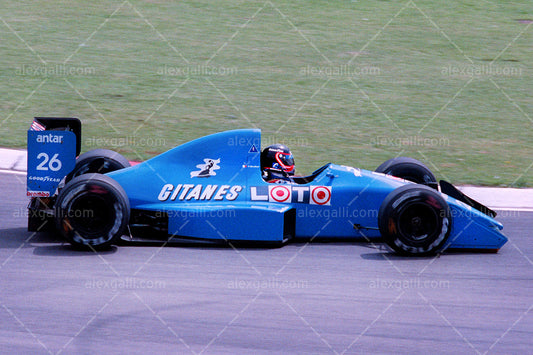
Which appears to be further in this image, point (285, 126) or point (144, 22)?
point (144, 22)

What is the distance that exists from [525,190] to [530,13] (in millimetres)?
11521

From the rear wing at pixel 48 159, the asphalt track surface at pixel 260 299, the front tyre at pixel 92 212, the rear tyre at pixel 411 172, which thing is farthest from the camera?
the rear tyre at pixel 411 172

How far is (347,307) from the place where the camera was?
6281 mm

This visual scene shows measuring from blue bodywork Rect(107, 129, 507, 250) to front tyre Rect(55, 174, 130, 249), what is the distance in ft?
1.30

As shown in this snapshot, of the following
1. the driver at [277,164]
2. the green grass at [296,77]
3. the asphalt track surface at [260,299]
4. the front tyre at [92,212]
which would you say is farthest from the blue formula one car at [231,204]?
the green grass at [296,77]

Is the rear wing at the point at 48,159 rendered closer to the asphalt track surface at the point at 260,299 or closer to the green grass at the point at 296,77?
the asphalt track surface at the point at 260,299

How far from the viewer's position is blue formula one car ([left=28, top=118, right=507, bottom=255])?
7.35 metres

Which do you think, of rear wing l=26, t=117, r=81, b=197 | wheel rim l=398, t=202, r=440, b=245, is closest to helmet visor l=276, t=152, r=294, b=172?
wheel rim l=398, t=202, r=440, b=245

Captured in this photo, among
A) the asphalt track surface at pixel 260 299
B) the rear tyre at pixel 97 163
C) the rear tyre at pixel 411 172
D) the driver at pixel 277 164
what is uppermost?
the driver at pixel 277 164

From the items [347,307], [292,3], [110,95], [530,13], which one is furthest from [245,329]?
[530,13]

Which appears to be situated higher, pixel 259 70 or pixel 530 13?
pixel 530 13

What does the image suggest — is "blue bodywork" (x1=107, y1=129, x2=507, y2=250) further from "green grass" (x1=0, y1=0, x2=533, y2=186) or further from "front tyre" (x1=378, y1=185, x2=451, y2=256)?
"green grass" (x1=0, y1=0, x2=533, y2=186)

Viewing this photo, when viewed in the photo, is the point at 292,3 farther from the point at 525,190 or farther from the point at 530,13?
the point at 525,190

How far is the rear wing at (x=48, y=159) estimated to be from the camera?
25.7ft
